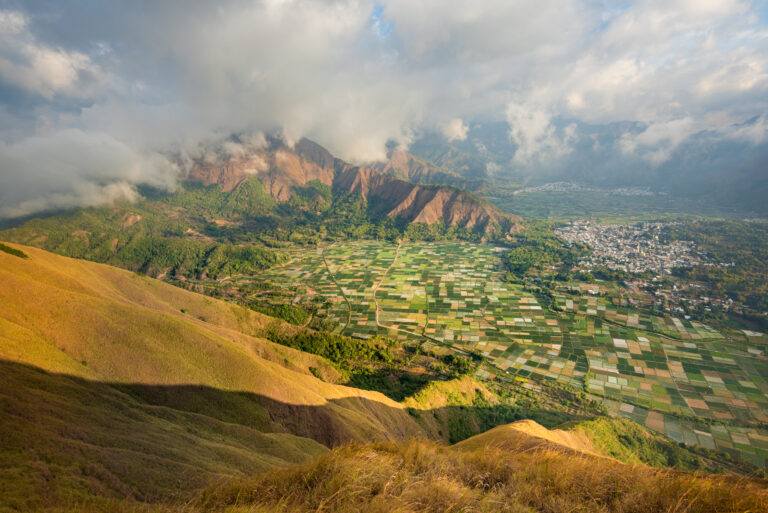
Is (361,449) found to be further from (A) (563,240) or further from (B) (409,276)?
(A) (563,240)

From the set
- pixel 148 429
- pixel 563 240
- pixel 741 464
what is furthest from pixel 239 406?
pixel 563 240

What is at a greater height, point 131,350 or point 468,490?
point 468,490

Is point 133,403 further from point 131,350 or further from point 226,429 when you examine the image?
point 131,350

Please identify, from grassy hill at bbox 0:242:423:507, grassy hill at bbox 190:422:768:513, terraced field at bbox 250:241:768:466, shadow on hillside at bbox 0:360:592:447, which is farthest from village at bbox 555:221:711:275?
grassy hill at bbox 190:422:768:513

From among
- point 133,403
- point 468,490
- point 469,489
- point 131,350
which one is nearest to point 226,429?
point 133,403

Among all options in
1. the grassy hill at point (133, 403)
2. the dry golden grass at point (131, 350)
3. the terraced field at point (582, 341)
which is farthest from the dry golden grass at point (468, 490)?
the terraced field at point (582, 341)

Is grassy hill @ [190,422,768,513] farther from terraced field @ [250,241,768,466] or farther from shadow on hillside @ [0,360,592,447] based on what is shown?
terraced field @ [250,241,768,466]

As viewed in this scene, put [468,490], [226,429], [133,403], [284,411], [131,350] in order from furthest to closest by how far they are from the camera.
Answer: [284,411] → [131,350] → [226,429] → [133,403] → [468,490]

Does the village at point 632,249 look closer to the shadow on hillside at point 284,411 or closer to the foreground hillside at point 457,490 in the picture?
the shadow on hillside at point 284,411
